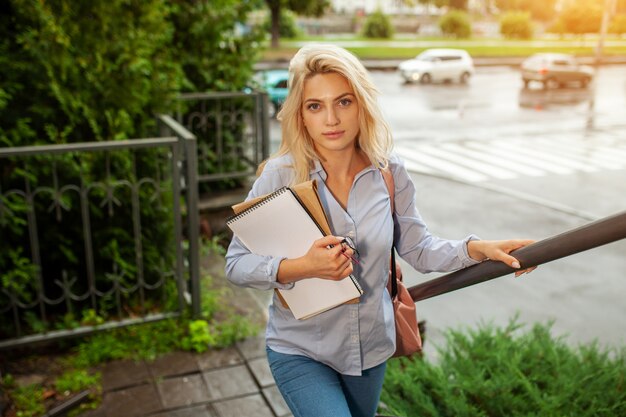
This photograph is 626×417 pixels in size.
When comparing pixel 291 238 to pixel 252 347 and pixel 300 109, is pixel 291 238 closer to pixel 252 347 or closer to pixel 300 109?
pixel 300 109

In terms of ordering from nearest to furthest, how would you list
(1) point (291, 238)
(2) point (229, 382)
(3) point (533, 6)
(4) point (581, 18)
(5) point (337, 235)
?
(1) point (291, 238)
(5) point (337, 235)
(2) point (229, 382)
(4) point (581, 18)
(3) point (533, 6)

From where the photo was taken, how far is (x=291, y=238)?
209cm

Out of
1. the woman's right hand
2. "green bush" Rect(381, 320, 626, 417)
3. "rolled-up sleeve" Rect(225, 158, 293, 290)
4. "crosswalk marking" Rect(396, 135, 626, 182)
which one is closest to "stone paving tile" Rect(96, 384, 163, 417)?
"green bush" Rect(381, 320, 626, 417)

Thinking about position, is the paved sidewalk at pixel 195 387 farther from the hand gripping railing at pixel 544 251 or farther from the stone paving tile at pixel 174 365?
the hand gripping railing at pixel 544 251

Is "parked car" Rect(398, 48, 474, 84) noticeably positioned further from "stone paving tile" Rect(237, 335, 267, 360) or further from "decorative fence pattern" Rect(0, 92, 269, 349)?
"stone paving tile" Rect(237, 335, 267, 360)

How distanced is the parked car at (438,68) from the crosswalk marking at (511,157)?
11539 mm

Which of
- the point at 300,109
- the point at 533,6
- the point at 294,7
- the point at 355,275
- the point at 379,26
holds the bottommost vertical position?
the point at 355,275

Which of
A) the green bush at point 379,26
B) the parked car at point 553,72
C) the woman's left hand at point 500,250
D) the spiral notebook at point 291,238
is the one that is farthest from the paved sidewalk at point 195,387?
the green bush at point 379,26

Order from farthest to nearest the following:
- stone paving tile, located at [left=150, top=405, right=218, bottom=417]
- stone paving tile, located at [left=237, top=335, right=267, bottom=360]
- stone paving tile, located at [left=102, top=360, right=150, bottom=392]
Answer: stone paving tile, located at [left=237, top=335, right=267, bottom=360] < stone paving tile, located at [left=102, top=360, right=150, bottom=392] < stone paving tile, located at [left=150, top=405, right=218, bottom=417]

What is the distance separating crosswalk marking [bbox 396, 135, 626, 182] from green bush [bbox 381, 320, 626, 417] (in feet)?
31.7

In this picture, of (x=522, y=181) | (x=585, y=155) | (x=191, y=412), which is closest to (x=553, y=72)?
(x=585, y=155)

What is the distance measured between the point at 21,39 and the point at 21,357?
2.10 meters

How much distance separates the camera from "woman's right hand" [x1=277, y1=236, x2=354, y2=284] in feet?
6.35

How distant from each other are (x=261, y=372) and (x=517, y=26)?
181 feet
